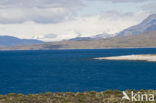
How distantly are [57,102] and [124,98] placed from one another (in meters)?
9.55

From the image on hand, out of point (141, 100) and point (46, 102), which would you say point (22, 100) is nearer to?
point (46, 102)

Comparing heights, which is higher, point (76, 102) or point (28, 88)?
point (76, 102)

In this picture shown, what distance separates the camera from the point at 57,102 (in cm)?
4331

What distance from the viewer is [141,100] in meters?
43.6

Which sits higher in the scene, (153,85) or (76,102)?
(76,102)

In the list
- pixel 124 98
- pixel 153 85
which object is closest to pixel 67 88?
pixel 153 85

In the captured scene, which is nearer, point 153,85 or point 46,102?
point 46,102

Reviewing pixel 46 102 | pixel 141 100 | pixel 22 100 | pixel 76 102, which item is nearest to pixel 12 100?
pixel 22 100

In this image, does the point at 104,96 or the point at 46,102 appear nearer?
the point at 46,102

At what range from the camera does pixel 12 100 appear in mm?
44688

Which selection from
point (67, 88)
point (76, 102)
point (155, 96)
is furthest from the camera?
point (67, 88)

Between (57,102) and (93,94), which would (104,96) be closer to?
(93,94)

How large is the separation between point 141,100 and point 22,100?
16.4 meters

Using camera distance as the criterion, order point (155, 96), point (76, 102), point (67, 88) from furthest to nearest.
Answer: point (67, 88) → point (155, 96) → point (76, 102)
